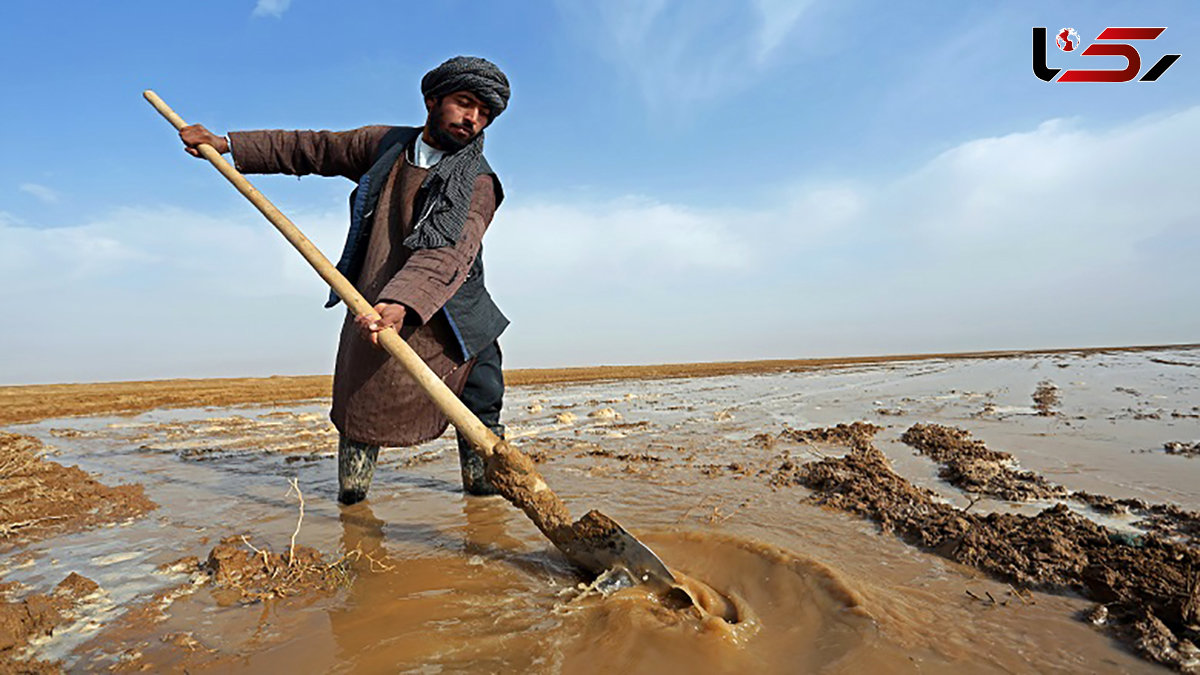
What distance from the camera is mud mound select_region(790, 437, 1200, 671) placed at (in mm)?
1592

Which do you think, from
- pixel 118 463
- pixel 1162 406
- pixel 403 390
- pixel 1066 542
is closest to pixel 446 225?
pixel 403 390

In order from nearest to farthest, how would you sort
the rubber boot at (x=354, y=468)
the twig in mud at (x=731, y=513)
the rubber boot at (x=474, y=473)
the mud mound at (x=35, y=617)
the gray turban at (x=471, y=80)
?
the mud mound at (x=35, y=617)
the gray turban at (x=471, y=80)
the twig in mud at (x=731, y=513)
the rubber boot at (x=354, y=468)
the rubber boot at (x=474, y=473)

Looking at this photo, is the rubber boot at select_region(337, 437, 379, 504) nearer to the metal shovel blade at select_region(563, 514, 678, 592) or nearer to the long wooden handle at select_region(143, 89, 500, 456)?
the long wooden handle at select_region(143, 89, 500, 456)

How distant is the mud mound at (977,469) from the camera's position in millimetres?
3102

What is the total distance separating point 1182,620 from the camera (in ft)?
5.25

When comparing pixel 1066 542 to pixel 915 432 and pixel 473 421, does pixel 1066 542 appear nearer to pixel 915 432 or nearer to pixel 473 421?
pixel 473 421

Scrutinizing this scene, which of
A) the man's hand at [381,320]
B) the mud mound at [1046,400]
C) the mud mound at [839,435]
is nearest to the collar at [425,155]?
the man's hand at [381,320]

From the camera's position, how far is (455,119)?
9.15 ft

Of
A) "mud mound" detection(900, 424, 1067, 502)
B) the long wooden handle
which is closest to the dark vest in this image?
the long wooden handle

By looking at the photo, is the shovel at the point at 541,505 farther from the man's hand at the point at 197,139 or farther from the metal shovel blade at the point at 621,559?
the man's hand at the point at 197,139

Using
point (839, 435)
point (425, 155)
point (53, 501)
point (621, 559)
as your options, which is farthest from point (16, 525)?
point (839, 435)

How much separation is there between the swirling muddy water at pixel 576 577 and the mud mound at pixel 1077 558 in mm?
91

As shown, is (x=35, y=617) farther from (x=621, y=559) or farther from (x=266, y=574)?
(x=621, y=559)

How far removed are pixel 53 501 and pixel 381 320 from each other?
2764 mm
